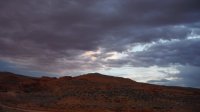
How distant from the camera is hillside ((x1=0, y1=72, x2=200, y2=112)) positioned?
38.9 metres

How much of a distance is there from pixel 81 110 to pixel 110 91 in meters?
11.8

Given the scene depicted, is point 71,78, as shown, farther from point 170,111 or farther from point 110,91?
point 170,111

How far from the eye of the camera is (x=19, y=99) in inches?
1922

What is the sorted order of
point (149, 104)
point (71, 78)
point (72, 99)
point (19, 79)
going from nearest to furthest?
point (149, 104), point (72, 99), point (71, 78), point (19, 79)

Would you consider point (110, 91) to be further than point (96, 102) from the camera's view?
Yes

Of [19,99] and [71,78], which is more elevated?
[71,78]

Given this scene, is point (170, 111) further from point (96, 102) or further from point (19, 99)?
point (19, 99)

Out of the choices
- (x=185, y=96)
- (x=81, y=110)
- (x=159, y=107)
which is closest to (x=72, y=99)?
(x=81, y=110)

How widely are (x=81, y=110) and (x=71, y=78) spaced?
78.5 ft

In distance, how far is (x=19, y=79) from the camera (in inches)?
2643

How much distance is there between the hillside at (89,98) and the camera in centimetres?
3894

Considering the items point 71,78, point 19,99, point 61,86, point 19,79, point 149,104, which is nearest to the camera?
point 149,104

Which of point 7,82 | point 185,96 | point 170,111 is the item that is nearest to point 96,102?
point 170,111

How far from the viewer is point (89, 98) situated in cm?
4516
